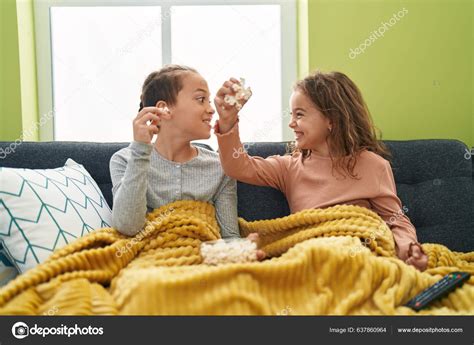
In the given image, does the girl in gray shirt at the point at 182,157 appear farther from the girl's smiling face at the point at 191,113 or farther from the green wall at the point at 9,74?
the green wall at the point at 9,74

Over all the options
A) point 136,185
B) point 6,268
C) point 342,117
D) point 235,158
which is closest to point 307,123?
point 342,117

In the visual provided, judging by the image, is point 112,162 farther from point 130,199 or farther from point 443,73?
point 443,73

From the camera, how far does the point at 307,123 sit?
1385mm

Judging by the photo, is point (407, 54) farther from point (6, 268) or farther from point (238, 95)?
point (6, 268)

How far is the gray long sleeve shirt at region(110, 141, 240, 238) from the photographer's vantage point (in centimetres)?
117

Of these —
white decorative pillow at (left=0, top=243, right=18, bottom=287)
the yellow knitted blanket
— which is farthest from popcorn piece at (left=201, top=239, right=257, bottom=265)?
white decorative pillow at (left=0, top=243, right=18, bottom=287)

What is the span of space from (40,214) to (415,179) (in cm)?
106

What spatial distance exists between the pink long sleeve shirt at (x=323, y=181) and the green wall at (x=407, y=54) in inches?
23.2

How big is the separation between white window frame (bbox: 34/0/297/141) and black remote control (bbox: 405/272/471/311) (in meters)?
1.17

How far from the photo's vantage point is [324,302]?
83 cm

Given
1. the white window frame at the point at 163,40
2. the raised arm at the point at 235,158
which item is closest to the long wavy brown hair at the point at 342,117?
the raised arm at the point at 235,158

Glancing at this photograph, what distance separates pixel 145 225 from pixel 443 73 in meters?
1.32

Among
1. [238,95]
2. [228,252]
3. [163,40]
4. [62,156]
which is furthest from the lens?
[163,40]
